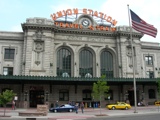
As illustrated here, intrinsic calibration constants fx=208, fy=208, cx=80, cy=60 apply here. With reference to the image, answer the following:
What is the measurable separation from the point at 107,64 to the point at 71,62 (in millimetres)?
9636

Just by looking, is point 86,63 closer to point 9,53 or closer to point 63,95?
point 63,95

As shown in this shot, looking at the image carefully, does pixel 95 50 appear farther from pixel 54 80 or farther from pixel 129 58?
pixel 54 80

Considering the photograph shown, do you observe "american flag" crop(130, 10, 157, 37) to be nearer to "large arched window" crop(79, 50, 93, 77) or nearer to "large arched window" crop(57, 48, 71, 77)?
"large arched window" crop(79, 50, 93, 77)

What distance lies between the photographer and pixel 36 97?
46031 mm

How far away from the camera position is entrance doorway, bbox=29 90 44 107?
45500 millimetres

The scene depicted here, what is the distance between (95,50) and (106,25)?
32.4 ft

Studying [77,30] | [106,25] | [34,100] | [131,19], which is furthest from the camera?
[106,25]

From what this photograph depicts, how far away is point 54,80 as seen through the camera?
4303cm

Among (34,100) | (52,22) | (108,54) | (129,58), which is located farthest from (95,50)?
(34,100)

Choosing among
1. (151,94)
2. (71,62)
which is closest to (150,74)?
(151,94)

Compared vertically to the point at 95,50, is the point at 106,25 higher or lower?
higher

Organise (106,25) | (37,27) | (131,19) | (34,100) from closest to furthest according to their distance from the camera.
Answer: (131,19) → (34,100) → (37,27) → (106,25)

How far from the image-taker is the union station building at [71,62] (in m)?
45.8

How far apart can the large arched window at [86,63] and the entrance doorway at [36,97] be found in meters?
11.2
